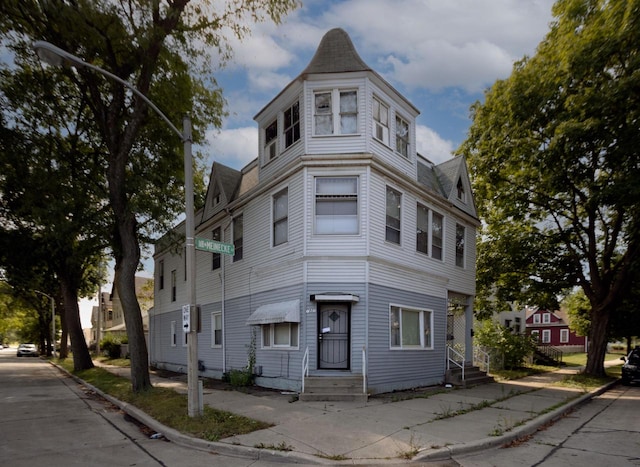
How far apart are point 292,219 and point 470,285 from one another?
9.36m

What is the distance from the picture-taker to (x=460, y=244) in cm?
1792

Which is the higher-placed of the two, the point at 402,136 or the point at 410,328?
the point at 402,136

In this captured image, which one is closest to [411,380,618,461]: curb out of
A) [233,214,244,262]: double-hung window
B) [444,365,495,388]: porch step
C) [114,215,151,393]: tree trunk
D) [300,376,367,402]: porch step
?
[300,376,367,402]: porch step

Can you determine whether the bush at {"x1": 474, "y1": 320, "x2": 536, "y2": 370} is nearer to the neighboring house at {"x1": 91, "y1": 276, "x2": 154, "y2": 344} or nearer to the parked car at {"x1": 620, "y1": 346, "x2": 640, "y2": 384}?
the parked car at {"x1": 620, "y1": 346, "x2": 640, "y2": 384}

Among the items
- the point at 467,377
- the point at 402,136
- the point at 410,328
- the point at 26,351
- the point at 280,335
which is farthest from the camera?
the point at 26,351

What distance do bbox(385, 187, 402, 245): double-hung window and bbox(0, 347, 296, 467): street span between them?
8.42 m

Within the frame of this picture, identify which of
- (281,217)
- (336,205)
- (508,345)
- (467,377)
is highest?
(336,205)

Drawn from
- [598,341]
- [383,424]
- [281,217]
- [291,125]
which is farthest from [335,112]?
[598,341]

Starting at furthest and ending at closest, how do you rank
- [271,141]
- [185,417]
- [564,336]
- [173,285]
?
[564,336] → [173,285] → [271,141] → [185,417]

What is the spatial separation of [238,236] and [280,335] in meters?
4.78

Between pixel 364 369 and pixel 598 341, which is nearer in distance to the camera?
pixel 364 369

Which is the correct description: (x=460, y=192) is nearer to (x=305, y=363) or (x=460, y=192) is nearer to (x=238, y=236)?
(x=238, y=236)

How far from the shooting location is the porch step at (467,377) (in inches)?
587

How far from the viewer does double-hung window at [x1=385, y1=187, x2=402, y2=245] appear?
13516mm
